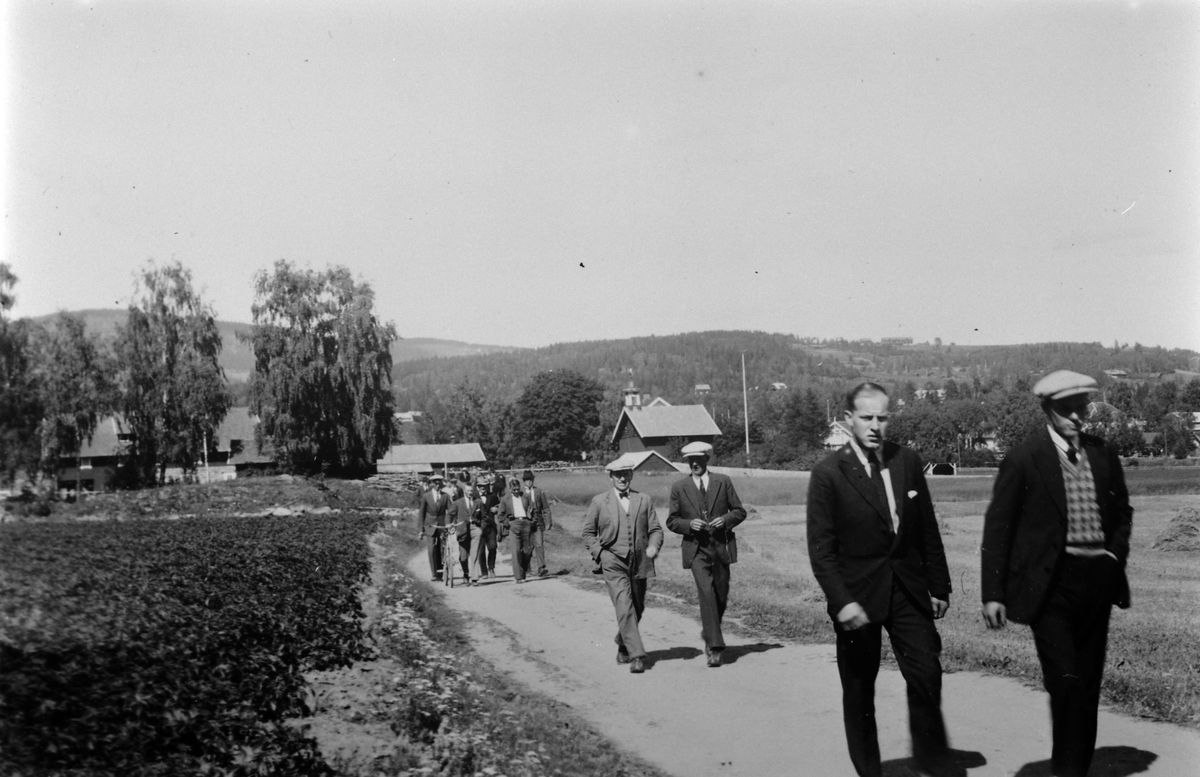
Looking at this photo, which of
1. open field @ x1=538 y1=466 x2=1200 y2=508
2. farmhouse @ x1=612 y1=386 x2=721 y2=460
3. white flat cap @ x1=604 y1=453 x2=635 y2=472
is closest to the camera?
white flat cap @ x1=604 y1=453 x2=635 y2=472

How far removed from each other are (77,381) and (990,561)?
2186 inches

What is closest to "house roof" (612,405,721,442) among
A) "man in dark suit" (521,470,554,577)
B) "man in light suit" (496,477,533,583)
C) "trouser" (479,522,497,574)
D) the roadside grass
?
"trouser" (479,522,497,574)

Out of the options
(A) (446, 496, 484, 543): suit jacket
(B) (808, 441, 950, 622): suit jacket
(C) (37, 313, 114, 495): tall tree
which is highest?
(C) (37, 313, 114, 495): tall tree

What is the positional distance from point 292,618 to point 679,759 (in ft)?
15.5

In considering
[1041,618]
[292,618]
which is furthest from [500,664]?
[1041,618]

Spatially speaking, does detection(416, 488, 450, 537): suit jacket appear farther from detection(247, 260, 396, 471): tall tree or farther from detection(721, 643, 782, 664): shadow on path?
detection(247, 260, 396, 471): tall tree

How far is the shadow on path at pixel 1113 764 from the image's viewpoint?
5.66 m

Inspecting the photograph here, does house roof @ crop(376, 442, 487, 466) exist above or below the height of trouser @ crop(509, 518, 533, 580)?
below

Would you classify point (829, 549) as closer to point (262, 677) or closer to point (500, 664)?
point (262, 677)

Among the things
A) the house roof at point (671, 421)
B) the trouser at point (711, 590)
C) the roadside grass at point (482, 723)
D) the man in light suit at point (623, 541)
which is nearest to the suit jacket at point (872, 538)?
the roadside grass at point (482, 723)

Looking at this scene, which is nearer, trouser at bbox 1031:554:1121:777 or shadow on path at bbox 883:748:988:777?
trouser at bbox 1031:554:1121:777

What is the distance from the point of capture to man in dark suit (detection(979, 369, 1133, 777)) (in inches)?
A: 209

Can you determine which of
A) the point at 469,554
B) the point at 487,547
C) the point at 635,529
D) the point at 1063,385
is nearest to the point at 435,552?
the point at 469,554

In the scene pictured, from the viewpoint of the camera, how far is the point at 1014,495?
5.48 meters
